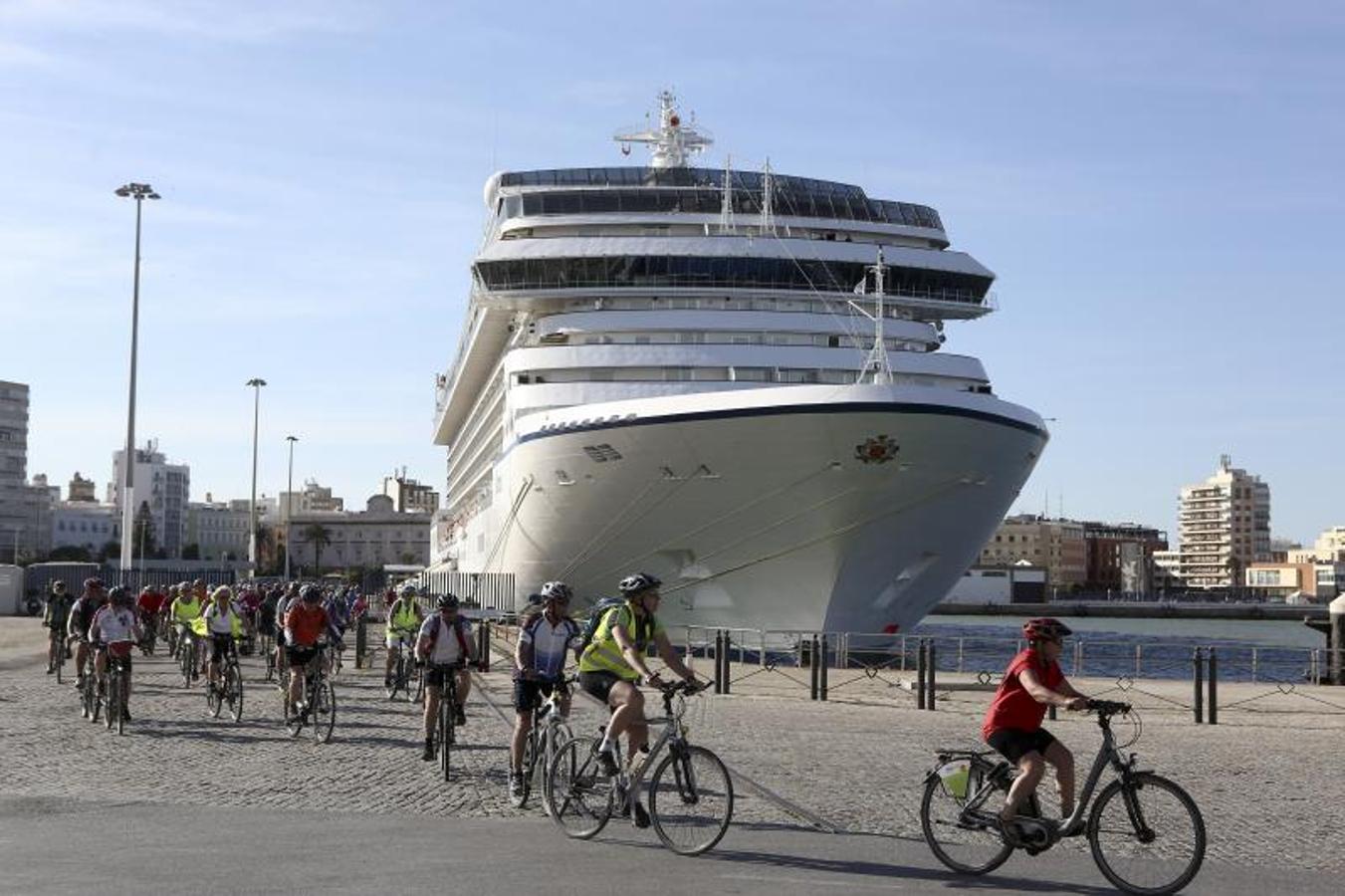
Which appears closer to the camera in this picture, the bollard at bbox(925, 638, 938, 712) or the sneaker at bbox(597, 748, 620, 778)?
the sneaker at bbox(597, 748, 620, 778)

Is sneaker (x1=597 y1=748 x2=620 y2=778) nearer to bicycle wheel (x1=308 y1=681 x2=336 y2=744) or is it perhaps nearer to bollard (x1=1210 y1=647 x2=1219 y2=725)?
bicycle wheel (x1=308 y1=681 x2=336 y2=744)

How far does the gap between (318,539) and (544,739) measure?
577 feet

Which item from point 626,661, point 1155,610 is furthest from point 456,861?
point 1155,610

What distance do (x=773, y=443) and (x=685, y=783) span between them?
880 inches

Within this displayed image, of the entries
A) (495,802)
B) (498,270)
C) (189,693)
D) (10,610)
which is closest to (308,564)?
(10,610)

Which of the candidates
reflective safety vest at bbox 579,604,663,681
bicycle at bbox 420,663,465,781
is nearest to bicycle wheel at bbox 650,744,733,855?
reflective safety vest at bbox 579,604,663,681

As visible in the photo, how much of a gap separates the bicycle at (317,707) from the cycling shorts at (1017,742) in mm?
8516

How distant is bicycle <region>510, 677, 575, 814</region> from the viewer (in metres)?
11.4

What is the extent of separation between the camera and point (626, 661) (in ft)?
36.8

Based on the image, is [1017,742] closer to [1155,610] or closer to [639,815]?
[639,815]

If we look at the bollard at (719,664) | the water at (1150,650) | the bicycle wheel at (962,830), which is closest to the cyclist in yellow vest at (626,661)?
the bicycle wheel at (962,830)

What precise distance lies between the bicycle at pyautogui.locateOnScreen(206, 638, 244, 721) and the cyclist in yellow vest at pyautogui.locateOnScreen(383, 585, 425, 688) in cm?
356

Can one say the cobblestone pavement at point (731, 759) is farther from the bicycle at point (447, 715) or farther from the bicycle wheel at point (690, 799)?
the bicycle wheel at point (690, 799)

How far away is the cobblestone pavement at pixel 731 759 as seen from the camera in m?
11.9
